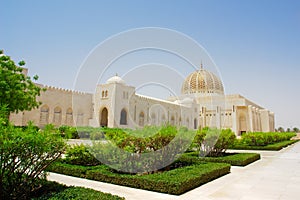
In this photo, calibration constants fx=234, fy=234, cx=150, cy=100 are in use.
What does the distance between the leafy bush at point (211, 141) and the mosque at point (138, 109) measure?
7044mm

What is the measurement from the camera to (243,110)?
40.7m

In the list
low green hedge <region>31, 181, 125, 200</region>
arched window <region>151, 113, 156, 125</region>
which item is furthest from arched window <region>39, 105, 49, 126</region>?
low green hedge <region>31, 181, 125, 200</region>

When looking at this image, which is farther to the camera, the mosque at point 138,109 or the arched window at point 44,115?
the mosque at point 138,109

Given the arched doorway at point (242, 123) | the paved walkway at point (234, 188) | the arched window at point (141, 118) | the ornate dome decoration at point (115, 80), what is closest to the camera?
the paved walkway at point (234, 188)

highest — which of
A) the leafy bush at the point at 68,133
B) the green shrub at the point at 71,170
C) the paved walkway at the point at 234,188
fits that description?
the leafy bush at the point at 68,133

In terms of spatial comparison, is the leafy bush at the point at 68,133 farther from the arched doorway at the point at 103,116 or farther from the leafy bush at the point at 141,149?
the arched doorway at the point at 103,116

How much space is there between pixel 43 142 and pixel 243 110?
135 ft

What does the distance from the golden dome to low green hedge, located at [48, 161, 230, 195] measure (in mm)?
39904

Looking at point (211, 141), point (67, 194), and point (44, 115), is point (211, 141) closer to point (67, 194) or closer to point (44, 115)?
point (67, 194)

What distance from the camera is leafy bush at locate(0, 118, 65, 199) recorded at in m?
3.39

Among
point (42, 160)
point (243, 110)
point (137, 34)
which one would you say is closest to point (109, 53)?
point (137, 34)

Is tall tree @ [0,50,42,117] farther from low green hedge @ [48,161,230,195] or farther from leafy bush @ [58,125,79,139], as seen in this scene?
low green hedge @ [48,161,230,195]

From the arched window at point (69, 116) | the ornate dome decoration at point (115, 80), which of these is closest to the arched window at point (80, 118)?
the arched window at point (69, 116)

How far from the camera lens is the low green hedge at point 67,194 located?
3617mm
